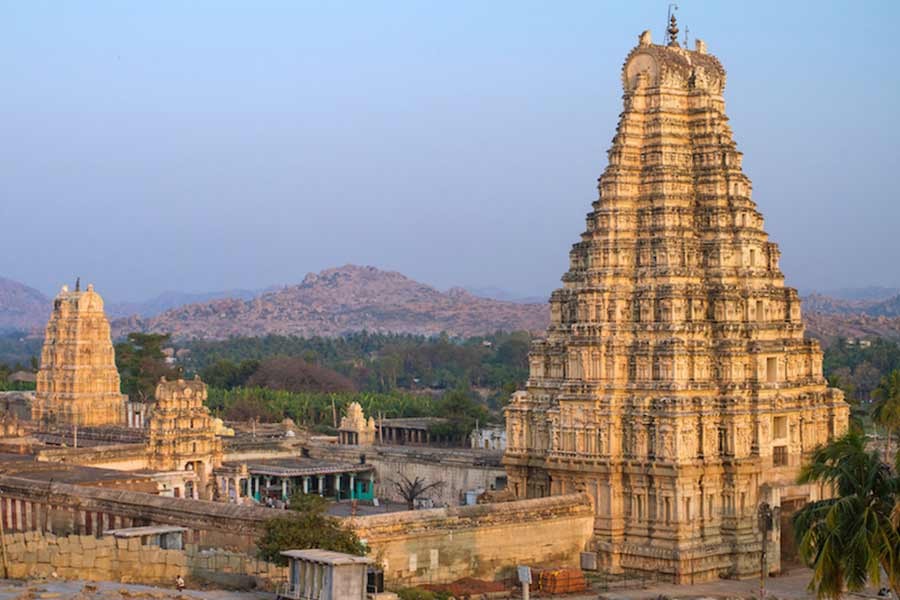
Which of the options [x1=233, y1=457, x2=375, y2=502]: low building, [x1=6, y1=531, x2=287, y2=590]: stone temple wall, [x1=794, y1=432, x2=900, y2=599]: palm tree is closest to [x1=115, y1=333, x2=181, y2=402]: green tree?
[x1=233, y1=457, x2=375, y2=502]: low building

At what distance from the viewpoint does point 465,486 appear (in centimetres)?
5888

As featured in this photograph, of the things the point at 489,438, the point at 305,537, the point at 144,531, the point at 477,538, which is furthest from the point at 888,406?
the point at 144,531

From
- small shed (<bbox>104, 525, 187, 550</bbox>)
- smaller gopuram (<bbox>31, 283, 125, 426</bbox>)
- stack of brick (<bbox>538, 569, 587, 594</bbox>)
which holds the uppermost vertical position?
smaller gopuram (<bbox>31, 283, 125, 426</bbox>)

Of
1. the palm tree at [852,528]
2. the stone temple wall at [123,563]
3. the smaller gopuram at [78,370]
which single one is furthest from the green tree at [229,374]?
the palm tree at [852,528]

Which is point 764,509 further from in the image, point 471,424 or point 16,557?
point 471,424

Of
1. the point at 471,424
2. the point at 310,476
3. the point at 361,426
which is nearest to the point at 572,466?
the point at 310,476

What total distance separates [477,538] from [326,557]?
33.1 ft

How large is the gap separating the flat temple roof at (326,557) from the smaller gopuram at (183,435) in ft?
92.3

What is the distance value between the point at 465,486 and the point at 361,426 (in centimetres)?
1744

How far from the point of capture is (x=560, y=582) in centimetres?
4238

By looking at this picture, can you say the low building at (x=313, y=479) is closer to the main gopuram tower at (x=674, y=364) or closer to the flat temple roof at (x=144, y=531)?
the main gopuram tower at (x=674, y=364)

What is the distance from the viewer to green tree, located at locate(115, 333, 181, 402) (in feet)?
373

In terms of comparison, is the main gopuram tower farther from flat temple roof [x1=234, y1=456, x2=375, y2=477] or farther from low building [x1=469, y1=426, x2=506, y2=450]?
low building [x1=469, y1=426, x2=506, y2=450]

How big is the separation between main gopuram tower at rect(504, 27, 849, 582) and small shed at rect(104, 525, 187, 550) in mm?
11565
